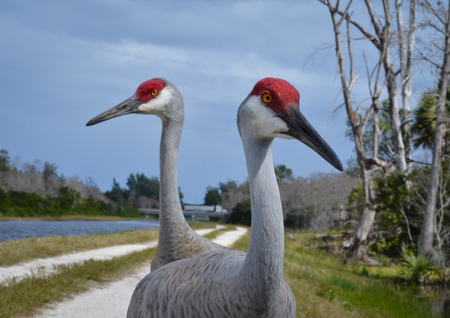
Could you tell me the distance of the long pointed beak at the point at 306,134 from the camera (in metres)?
2.11

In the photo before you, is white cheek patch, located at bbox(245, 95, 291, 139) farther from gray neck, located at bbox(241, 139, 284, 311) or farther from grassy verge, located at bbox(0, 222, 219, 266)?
grassy verge, located at bbox(0, 222, 219, 266)

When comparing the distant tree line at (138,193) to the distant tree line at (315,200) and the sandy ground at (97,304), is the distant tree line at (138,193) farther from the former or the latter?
the sandy ground at (97,304)

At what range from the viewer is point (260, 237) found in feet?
7.07

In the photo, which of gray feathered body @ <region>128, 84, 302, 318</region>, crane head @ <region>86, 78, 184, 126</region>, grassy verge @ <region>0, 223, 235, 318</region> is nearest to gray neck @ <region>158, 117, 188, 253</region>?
crane head @ <region>86, 78, 184, 126</region>

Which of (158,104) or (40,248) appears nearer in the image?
(158,104)

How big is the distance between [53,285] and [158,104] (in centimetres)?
378

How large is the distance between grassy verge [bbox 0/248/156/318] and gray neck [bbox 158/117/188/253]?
2.47 meters

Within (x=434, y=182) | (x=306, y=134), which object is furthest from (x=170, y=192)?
(x=434, y=182)

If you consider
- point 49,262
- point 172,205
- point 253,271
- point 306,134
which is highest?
point 306,134

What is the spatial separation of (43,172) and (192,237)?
2278 inches

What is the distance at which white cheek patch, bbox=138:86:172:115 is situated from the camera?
4.37 m

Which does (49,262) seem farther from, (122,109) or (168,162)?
(122,109)

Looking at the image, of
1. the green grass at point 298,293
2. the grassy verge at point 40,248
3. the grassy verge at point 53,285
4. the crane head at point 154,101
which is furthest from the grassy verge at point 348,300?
the grassy verge at point 40,248

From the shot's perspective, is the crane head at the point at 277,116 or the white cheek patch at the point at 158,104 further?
the white cheek patch at the point at 158,104
